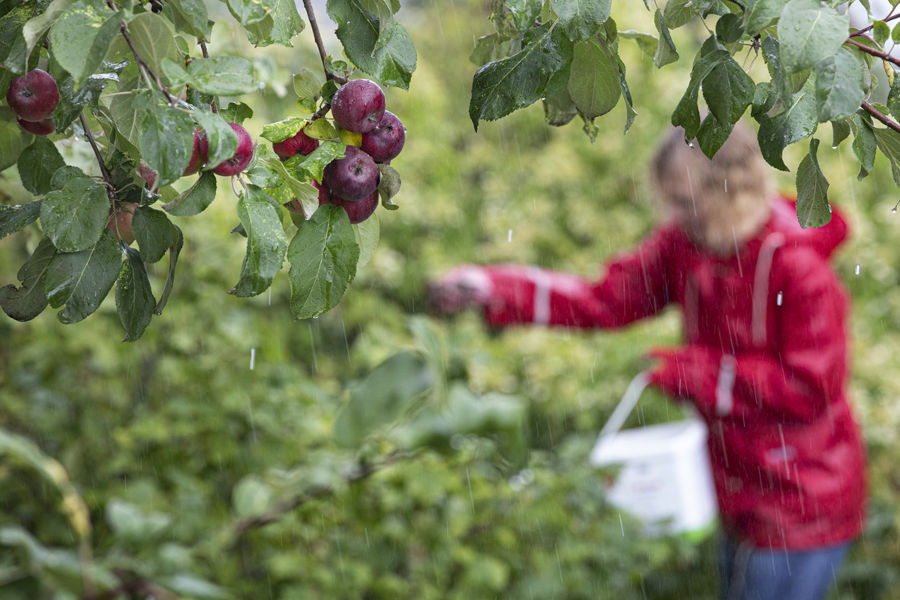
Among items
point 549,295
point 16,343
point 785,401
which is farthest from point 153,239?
point 549,295

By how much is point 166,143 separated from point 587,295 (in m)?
2.27

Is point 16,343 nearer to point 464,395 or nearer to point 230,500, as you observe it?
point 230,500

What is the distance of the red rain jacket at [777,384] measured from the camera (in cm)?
214

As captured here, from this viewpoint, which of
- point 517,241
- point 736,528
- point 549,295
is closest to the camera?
point 736,528

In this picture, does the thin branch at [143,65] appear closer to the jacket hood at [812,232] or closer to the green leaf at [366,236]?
the green leaf at [366,236]

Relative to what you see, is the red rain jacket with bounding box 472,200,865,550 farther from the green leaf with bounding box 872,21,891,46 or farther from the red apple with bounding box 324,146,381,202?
the red apple with bounding box 324,146,381,202

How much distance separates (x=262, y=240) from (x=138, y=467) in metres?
1.71

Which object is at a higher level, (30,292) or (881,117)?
(881,117)

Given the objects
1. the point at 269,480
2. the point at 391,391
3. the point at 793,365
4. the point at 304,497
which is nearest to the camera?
the point at 391,391

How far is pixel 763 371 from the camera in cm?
215

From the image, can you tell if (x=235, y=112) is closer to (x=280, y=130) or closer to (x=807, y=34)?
(x=280, y=130)

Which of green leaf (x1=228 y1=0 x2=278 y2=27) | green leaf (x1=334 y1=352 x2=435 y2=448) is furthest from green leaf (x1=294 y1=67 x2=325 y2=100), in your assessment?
green leaf (x1=334 y1=352 x2=435 y2=448)

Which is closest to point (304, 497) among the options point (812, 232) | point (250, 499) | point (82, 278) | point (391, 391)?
point (250, 499)

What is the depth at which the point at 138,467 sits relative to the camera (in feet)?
6.77
